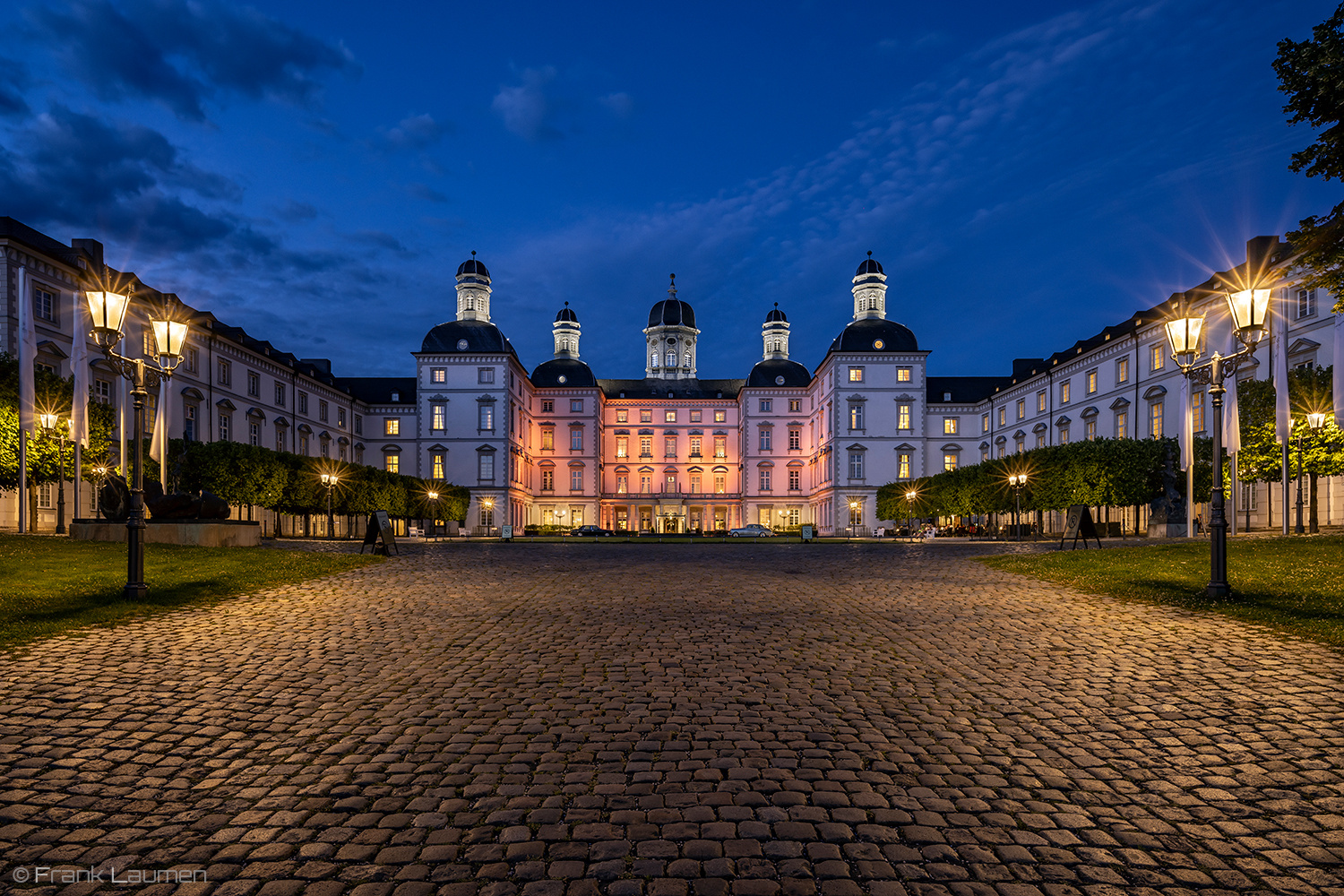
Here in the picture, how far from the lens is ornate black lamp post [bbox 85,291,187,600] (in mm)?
11258

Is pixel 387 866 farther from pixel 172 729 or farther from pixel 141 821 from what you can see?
pixel 172 729

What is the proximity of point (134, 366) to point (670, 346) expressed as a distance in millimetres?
81776

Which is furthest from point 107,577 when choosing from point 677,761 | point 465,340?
point 465,340

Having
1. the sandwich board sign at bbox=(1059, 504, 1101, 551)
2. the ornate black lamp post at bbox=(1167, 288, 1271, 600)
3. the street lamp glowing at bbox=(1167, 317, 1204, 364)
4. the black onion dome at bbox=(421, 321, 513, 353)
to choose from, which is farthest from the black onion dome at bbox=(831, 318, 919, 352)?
the ornate black lamp post at bbox=(1167, 288, 1271, 600)

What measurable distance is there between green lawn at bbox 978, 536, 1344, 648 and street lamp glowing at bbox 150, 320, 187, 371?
1835cm

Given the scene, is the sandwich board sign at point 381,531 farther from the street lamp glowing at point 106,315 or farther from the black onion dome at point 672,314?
the black onion dome at point 672,314

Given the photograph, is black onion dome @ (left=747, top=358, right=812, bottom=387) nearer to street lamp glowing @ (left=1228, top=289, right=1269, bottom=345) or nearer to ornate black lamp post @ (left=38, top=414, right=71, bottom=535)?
ornate black lamp post @ (left=38, top=414, right=71, bottom=535)

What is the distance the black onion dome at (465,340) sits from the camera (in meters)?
67.7

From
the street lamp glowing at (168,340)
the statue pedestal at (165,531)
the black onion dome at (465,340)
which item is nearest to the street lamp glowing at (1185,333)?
the street lamp glowing at (168,340)

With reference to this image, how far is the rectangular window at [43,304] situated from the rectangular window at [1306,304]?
197 feet

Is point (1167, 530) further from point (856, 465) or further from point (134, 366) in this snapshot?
point (134, 366)

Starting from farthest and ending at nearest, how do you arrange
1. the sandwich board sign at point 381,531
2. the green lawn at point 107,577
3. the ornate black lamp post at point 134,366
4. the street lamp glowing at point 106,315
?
the sandwich board sign at point 381,531 < the street lamp glowing at point 106,315 < the ornate black lamp post at point 134,366 < the green lawn at point 107,577

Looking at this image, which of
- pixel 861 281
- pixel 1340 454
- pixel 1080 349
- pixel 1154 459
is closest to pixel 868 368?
pixel 861 281

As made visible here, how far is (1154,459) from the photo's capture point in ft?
118
